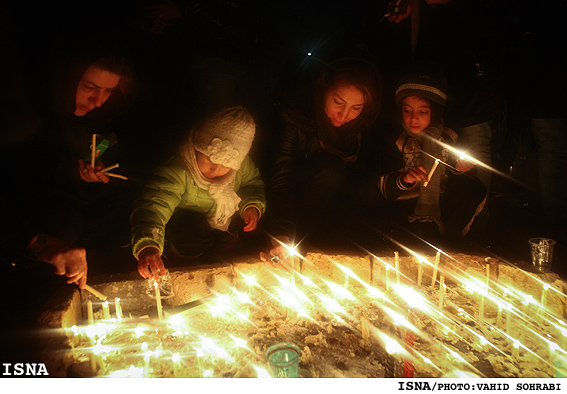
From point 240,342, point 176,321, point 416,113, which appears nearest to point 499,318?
point 240,342

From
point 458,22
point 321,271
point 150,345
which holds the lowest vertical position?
point 150,345

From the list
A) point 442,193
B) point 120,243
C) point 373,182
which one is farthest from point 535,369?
point 120,243

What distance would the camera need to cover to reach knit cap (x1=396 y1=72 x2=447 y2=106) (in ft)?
11.8

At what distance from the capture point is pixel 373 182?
414cm

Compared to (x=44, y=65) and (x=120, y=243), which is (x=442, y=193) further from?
(x=44, y=65)

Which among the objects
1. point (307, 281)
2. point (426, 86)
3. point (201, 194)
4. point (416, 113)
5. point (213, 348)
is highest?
point (426, 86)

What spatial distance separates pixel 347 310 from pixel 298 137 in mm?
1950

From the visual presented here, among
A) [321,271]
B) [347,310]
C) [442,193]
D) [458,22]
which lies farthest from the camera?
[442,193]

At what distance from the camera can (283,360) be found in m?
2.14

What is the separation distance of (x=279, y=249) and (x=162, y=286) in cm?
94

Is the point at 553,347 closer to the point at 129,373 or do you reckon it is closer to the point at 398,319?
the point at 398,319

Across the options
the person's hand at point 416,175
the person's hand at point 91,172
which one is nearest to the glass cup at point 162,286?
the person's hand at point 91,172

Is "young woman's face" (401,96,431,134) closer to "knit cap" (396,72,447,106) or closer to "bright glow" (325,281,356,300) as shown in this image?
"knit cap" (396,72,447,106)

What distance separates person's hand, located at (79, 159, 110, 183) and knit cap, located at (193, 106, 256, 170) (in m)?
0.78
